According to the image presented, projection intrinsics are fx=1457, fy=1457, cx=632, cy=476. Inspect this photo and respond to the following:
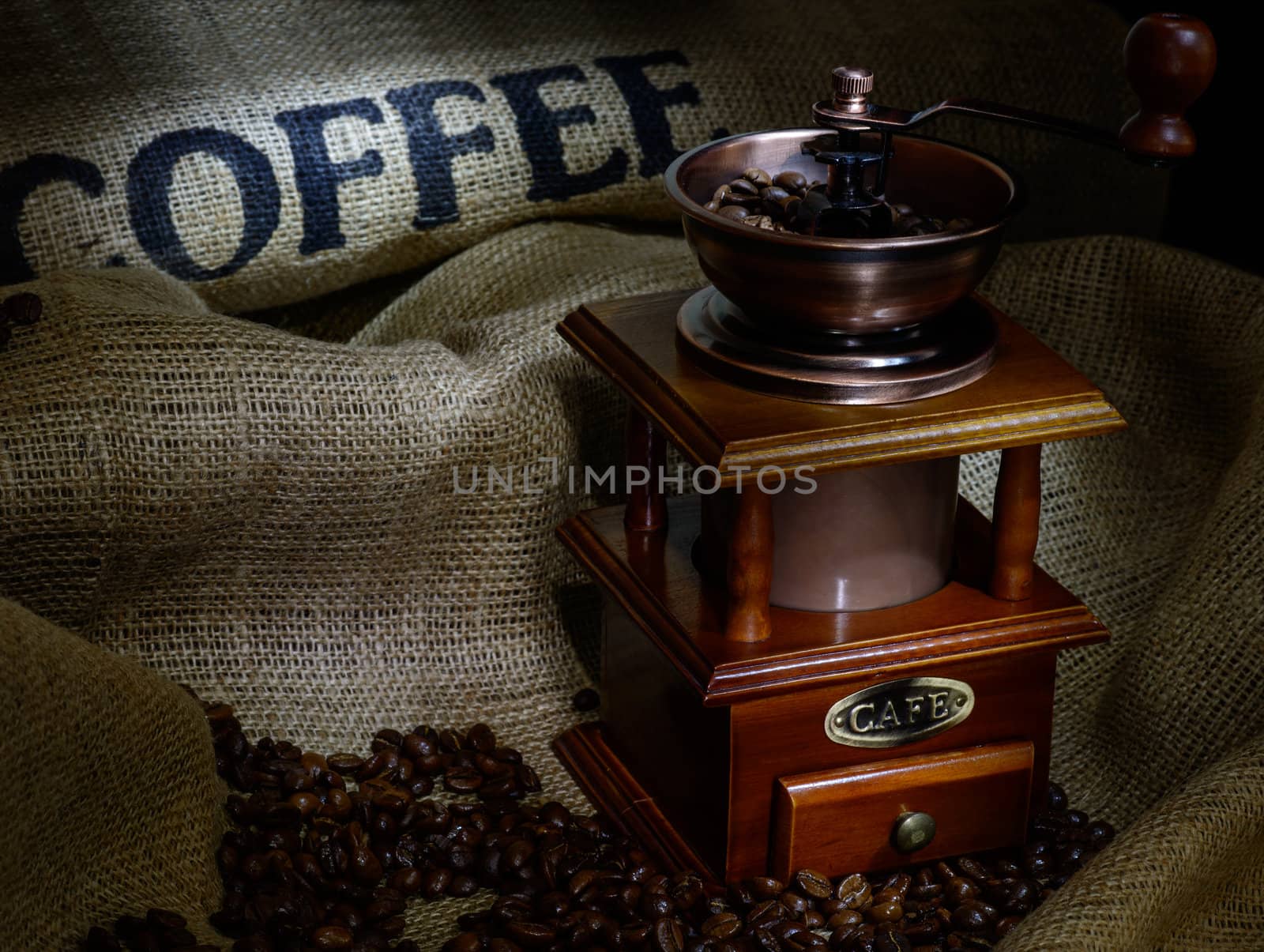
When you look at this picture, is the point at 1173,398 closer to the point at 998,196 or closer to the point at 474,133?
the point at 998,196

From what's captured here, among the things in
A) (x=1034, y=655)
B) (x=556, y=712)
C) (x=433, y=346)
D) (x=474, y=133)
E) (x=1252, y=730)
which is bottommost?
(x=556, y=712)

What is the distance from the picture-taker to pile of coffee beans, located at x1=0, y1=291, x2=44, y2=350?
5.21ft

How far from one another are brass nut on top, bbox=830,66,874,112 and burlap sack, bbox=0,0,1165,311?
874 mm

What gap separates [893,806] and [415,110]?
3.95 feet

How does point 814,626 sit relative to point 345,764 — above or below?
above

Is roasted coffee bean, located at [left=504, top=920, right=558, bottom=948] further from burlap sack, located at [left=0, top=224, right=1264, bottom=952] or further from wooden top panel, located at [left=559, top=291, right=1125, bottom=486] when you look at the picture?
Result: wooden top panel, located at [left=559, top=291, right=1125, bottom=486]

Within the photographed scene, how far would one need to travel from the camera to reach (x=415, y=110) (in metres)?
2.09

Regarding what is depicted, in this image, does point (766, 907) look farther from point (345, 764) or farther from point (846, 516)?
point (345, 764)

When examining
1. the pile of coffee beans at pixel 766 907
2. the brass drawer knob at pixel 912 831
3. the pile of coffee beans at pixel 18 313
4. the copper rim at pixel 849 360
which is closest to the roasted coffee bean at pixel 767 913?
the pile of coffee beans at pixel 766 907

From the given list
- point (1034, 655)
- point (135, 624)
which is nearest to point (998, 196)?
point (1034, 655)

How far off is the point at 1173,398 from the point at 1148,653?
1.45 ft

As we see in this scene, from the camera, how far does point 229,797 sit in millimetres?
1591

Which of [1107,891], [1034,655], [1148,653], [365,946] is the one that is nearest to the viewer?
[1107,891]

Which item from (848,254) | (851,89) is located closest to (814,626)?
(848,254)
